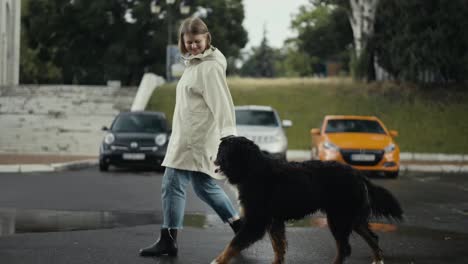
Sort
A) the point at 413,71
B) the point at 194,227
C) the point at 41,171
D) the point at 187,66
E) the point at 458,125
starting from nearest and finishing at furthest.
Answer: the point at 187,66, the point at 194,227, the point at 41,171, the point at 458,125, the point at 413,71

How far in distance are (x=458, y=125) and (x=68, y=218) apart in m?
21.9

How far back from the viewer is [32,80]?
69.2 meters

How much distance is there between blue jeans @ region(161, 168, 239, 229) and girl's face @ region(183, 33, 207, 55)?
3.48 feet

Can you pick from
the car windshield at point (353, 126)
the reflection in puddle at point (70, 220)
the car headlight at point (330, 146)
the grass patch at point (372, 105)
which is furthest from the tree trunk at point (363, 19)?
the reflection in puddle at point (70, 220)

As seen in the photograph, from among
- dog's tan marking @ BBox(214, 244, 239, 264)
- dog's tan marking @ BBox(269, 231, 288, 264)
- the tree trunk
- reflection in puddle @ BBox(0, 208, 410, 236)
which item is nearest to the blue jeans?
dog's tan marking @ BBox(269, 231, 288, 264)

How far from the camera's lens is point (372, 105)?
30828 millimetres

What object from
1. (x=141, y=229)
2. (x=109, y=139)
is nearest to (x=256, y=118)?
(x=109, y=139)

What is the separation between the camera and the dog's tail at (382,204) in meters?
6.31

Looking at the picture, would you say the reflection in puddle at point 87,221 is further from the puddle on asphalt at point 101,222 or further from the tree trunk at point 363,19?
the tree trunk at point 363,19

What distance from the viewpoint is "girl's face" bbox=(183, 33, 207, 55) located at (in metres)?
6.27

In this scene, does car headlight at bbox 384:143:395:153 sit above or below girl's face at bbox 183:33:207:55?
below

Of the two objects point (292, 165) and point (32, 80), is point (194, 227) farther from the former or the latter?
point (32, 80)

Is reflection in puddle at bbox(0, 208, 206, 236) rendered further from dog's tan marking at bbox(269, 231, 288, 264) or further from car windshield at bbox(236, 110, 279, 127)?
car windshield at bbox(236, 110, 279, 127)

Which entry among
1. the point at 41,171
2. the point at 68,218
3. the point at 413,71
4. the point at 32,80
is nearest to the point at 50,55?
the point at 32,80
